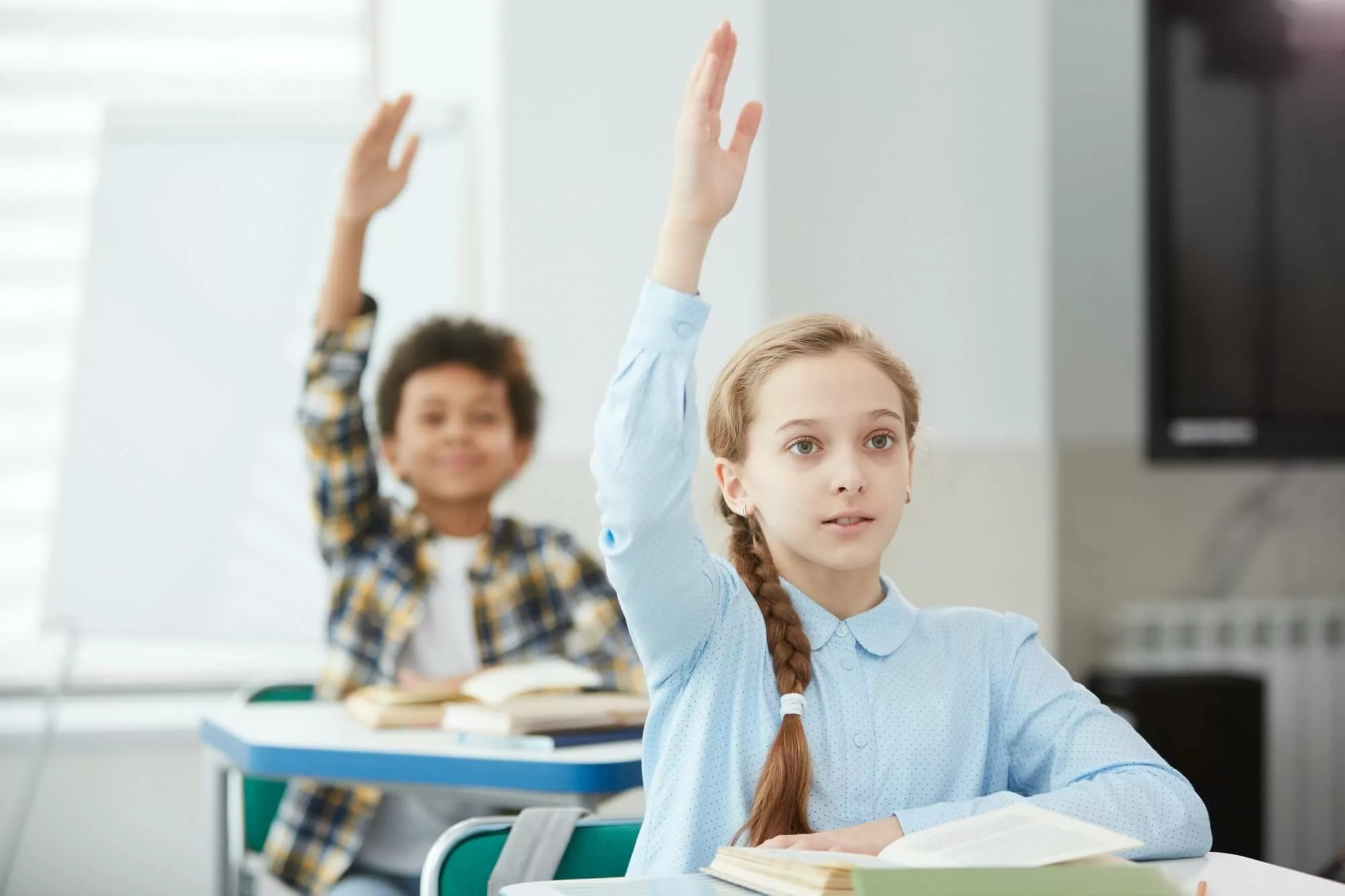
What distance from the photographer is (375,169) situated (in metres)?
2.45

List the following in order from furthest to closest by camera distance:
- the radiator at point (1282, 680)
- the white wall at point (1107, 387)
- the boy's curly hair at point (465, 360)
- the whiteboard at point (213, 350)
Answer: the white wall at point (1107, 387), the radiator at point (1282, 680), the whiteboard at point (213, 350), the boy's curly hair at point (465, 360)

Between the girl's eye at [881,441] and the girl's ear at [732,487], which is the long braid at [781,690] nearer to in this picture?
the girl's ear at [732,487]

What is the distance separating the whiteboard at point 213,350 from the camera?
9.95 feet

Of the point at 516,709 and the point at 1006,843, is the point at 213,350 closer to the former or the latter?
the point at 516,709

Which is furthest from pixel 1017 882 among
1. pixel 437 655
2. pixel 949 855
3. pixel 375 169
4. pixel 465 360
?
pixel 375 169

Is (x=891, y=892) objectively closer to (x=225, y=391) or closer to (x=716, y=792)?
(x=716, y=792)

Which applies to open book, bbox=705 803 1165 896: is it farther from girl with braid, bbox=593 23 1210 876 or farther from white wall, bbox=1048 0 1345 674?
white wall, bbox=1048 0 1345 674

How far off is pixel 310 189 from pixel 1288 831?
8.65 ft

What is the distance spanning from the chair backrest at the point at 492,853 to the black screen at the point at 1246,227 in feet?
7.19

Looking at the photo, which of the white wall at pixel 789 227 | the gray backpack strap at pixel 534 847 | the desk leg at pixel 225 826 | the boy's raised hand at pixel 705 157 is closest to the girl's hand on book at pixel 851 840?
the gray backpack strap at pixel 534 847

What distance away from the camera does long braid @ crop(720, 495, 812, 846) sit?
1.26 meters

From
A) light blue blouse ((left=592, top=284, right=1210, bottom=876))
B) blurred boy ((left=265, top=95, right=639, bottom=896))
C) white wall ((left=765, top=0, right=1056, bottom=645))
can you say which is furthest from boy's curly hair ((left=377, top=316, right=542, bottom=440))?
light blue blouse ((left=592, top=284, right=1210, bottom=876))

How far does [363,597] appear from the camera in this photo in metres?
2.38

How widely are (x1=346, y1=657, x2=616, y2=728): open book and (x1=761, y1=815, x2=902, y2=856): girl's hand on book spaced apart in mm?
835
